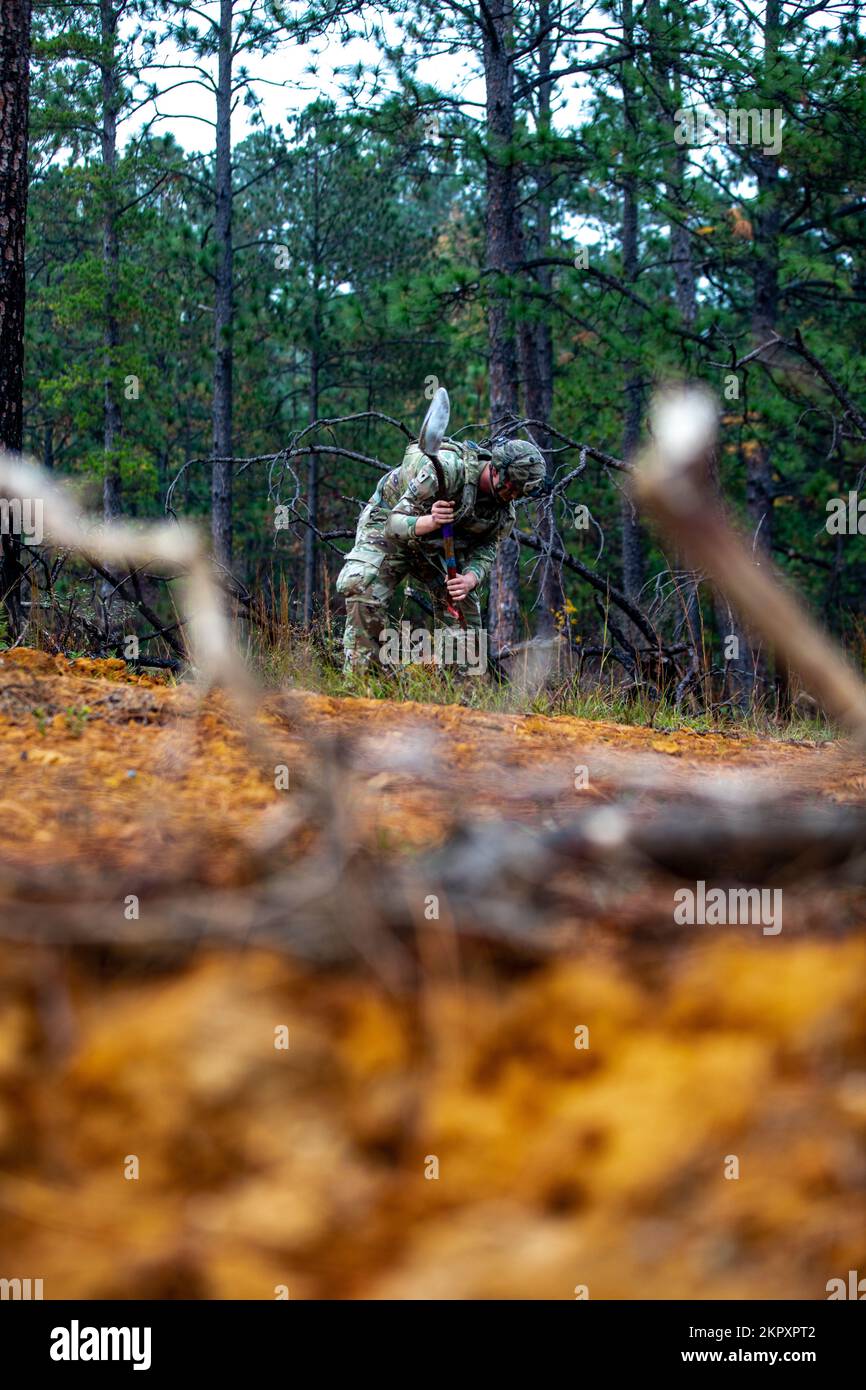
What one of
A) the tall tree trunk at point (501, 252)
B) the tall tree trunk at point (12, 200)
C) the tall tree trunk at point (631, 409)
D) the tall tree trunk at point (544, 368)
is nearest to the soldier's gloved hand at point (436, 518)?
the tall tree trunk at point (544, 368)

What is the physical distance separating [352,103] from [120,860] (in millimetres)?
11553

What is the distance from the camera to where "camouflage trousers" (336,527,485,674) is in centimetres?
621

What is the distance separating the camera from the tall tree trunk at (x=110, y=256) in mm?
17203

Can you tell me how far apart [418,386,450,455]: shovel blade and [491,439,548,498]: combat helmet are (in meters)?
0.58

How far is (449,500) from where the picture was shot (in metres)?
6.20

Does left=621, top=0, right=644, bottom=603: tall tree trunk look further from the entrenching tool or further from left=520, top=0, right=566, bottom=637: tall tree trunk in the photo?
the entrenching tool

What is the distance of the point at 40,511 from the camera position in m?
6.06

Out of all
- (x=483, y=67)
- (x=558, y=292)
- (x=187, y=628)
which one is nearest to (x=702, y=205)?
(x=558, y=292)

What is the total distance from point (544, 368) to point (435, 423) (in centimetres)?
1490

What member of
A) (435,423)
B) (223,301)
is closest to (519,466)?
(435,423)

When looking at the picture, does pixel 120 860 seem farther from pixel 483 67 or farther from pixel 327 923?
pixel 483 67

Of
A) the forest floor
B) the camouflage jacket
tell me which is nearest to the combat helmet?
the camouflage jacket

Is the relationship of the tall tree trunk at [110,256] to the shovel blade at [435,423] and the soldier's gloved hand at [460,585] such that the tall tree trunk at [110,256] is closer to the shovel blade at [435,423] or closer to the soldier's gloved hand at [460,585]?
the soldier's gloved hand at [460,585]
